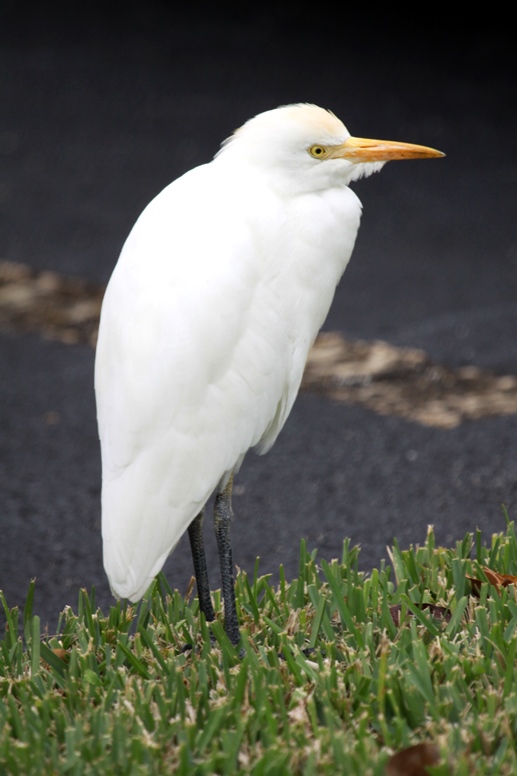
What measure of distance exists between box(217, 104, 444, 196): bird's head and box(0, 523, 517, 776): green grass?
3.39 ft

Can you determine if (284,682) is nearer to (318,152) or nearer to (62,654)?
(62,654)

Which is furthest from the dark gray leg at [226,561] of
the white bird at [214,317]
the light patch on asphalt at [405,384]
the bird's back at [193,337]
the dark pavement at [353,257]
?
the light patch on asphalt at [405,384]

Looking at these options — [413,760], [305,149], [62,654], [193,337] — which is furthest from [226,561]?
[305,149]

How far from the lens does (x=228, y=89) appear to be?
32.6ft

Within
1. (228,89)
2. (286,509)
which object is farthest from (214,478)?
(228,89)

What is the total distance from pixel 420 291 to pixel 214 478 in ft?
12.9

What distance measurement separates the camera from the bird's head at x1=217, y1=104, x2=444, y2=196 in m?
2.83

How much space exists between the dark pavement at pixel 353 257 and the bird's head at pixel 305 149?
142 cm

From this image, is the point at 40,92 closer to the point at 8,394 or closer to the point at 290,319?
the point at 8,394

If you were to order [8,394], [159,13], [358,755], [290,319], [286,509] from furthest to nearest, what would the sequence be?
1. [159,13]
2. [8,394]
3. [286,509]
4. [290,319]
5. [358,755]

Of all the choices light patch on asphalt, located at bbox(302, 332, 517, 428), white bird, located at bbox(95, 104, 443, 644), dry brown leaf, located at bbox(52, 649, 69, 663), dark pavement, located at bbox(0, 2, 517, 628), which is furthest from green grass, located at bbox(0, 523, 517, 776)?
light patch on asphalt, located at bbox(302, 332, 517, 428)

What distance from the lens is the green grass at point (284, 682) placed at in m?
2.17

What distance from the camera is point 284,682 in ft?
8.23

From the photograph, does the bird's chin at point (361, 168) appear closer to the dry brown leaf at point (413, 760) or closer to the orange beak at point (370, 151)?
the orange beak at point (370, 151)
